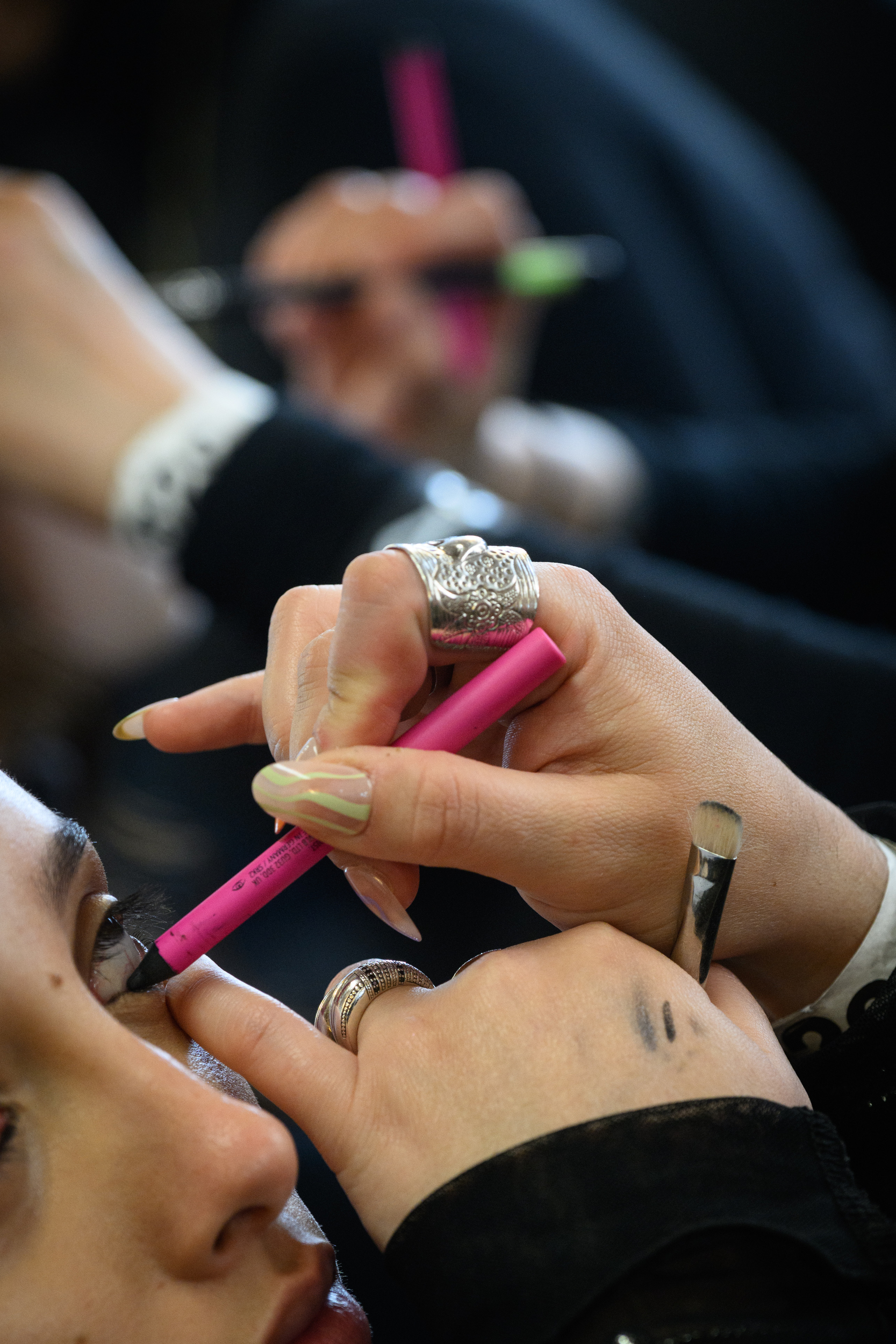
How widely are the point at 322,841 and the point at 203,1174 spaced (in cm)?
13

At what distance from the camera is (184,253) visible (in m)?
1.44

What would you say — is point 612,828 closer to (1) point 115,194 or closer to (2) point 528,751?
(2) point 528,751

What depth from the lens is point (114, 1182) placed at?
0.37 meters

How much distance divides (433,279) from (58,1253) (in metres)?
0.97

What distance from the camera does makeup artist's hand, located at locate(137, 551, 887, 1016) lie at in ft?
1.18

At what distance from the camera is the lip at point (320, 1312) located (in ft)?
1.23

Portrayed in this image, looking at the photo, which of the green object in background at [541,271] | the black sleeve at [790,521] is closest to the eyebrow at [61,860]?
Answer: the black sleeve at [790,521]

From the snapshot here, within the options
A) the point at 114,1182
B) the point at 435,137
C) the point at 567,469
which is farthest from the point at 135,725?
the point at 435,137

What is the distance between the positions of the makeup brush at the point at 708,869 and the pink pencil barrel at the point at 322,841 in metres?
0.08

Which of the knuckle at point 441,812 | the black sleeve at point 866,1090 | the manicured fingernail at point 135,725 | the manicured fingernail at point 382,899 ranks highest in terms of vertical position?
the knuckle at point 441,812

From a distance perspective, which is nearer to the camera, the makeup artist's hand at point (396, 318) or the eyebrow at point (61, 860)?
the eyebrow at point (61, 860)

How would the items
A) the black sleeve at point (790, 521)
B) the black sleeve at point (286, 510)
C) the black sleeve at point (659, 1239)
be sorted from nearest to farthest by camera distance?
the black sleeve at point (659, 1239), the black sleeve at point (286, 510), the black sleeve at point (790, 521)

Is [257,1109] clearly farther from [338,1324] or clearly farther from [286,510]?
[286,510]

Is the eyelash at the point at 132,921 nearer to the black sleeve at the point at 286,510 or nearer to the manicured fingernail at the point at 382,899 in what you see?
the manicured fingernail at the point at 382,899
